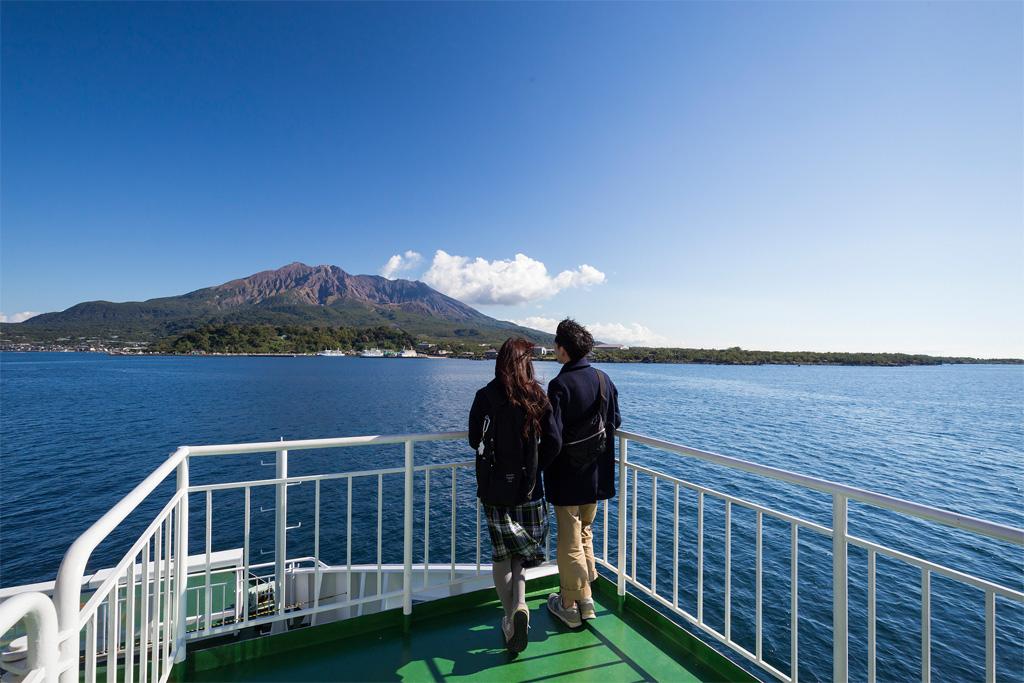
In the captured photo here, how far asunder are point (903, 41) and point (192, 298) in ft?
624

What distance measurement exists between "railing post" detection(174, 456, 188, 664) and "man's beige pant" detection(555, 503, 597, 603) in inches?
75.6

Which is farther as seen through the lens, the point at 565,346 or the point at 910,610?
the point at 910,610

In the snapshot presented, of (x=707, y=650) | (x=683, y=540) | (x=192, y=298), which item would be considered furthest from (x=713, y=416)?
(x=192, y=298)

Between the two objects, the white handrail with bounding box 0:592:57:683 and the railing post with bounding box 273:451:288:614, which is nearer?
the white handrail with bounding box 0:592:57:683

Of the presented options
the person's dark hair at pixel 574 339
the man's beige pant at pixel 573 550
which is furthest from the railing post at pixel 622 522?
the person's dark hair at pixel 574 339

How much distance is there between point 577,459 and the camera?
98.4 inches

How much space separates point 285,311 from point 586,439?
158400 millimetres

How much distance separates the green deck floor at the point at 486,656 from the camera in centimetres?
224

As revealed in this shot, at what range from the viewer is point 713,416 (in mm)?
26000

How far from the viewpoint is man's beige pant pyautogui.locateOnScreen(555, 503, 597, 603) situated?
8.48 feet

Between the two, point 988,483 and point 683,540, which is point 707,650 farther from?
point 988,483

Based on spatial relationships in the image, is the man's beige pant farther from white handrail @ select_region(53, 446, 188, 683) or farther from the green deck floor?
white handrail @ select_region(53, 446, 188, 683)

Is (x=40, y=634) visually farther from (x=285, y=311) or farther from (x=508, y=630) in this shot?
(x=285, y=311)

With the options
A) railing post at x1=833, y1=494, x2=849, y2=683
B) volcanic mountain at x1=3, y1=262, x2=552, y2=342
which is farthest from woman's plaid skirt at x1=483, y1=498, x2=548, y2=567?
volcanic mountain at x1=3, y1=262, x2=552, y2=342
